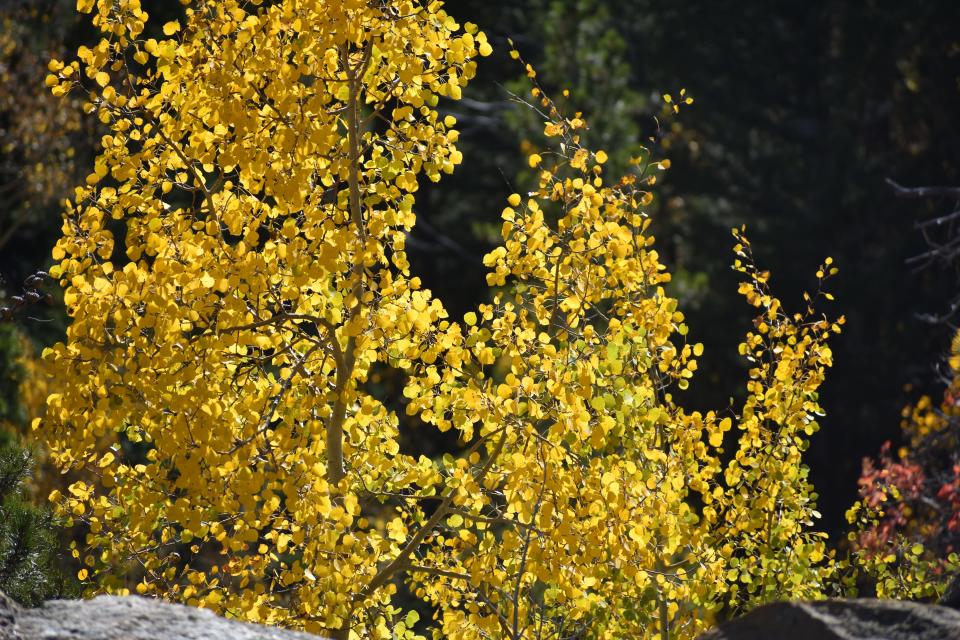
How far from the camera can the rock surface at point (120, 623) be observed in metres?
3.43

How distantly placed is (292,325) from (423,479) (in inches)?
31.3

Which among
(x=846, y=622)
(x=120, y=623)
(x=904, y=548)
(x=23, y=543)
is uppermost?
(x=904, y=548)

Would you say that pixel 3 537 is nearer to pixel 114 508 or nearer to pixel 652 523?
pixel 114 508

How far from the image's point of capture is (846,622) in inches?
133

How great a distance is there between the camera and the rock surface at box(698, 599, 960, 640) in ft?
10.8

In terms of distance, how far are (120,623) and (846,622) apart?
6.18ft

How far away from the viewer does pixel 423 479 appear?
4668 mm

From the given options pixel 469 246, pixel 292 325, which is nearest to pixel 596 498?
pixel 292 325

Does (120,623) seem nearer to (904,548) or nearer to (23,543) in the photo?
(23,543)

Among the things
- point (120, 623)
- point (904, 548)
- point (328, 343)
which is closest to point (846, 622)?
point (120, 623)

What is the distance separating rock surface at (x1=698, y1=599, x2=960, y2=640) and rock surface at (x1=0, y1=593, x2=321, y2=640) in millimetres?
1213

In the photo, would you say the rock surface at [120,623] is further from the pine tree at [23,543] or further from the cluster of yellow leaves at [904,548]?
the cluster of yellow leaves at [904,548]

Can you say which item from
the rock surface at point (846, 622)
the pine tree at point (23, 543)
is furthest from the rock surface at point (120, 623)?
the rock surface at point (846, 622)

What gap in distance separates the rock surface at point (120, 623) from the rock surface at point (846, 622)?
3.98 feet
